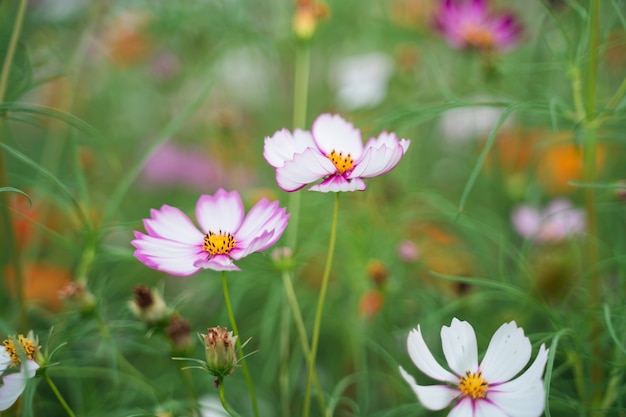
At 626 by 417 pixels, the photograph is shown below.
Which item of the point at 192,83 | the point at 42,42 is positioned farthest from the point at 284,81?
the point at 42,42

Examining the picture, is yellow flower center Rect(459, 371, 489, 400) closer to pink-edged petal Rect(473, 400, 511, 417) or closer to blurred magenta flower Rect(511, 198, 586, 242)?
pink-edged petal Rect(473, 400, 511, 417)

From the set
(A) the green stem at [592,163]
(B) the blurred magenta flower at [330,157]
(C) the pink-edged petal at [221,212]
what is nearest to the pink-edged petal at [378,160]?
(B) the blurred magenta flower at [330,157]

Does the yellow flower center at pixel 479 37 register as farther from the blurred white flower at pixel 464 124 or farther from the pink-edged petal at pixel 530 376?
the pink-edged petal at pixel 530 376

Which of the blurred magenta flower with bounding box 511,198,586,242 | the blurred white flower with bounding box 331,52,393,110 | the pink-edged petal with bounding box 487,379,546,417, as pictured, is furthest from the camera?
the blurred white flower with bounding box 331,52,393,110

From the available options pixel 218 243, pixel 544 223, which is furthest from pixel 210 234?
pixel 544 223

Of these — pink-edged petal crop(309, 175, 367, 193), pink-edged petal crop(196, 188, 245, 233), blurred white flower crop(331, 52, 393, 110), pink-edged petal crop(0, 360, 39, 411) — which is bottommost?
pink-edged petal crop(0, 360, 39, 411)

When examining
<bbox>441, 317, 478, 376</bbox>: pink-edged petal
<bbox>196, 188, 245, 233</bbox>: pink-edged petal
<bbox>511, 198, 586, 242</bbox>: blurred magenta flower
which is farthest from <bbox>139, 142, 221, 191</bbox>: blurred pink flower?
<bbox>441, 317, 478, 376</bbox>: pink-edged petal
